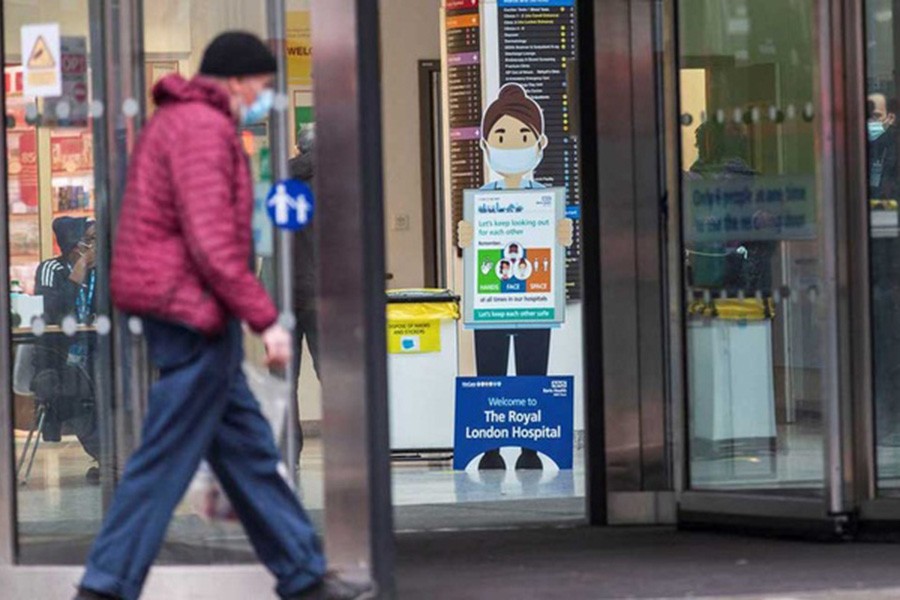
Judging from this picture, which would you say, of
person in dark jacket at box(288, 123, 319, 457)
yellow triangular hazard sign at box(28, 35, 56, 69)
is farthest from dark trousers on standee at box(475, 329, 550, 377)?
yellow triangular hazard sign at box(28, 35, 56, 69)

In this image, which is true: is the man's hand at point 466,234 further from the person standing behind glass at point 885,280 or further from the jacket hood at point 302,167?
the jacket hood at point 302,167

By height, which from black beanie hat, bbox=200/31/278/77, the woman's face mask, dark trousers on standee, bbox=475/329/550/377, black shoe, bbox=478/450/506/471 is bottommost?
black shoe, bbox=478/450/506/471

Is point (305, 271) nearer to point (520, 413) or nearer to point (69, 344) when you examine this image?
point (69, 344)

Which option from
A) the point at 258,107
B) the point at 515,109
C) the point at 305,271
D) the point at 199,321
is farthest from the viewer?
the point at 515,109

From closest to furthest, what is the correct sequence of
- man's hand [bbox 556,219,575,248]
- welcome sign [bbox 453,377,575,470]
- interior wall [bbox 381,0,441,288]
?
welcome sign [bbox 453,377,575,470] → man's hand [bbox 556,219,575,248] → interior wall [bbox 381,0,441,288]

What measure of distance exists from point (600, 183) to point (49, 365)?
259 centimetres

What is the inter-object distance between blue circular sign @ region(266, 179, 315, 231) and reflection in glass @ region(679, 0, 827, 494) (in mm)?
2486

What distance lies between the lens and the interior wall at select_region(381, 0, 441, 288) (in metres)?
14.5

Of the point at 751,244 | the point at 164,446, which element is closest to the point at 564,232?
the point at 751,244

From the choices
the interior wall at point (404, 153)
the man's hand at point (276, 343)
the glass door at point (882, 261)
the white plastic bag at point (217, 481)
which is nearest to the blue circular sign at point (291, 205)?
the white plastic bag at point (217, 481)

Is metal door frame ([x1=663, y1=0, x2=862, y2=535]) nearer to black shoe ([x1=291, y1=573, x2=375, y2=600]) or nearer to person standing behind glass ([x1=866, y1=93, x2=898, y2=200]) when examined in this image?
person standing behind glass ([x1=866, y1=93, x2=898, y2=200])

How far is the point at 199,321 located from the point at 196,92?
652 mm

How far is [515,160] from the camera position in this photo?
12.3 meters

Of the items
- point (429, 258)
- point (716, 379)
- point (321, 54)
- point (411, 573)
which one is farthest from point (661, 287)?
point (429, 258)
